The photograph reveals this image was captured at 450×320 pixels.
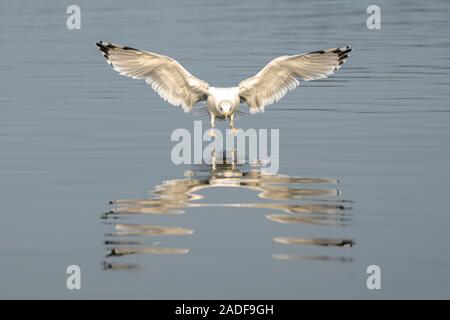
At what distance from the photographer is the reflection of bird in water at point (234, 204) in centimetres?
968

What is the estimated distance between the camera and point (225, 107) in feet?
46.8

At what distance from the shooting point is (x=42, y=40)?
85.6 feet

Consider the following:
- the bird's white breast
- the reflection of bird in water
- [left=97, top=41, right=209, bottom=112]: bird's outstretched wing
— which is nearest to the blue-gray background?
the reflection of bird in water

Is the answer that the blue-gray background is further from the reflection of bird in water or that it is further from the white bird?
the white bird

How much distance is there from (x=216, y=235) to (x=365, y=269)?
60.5 inches

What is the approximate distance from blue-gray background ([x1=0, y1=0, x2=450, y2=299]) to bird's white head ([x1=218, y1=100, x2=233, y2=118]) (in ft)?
2.50

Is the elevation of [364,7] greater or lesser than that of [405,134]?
greater

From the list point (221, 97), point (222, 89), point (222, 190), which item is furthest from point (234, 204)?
point (222, 89)

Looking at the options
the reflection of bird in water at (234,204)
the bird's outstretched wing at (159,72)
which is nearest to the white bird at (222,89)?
the bird's outstretched wing at (159,72)

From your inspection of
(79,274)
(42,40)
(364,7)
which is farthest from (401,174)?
(364,7)

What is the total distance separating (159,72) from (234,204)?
13.6 feet

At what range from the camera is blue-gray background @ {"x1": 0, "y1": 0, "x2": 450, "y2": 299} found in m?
8.77
